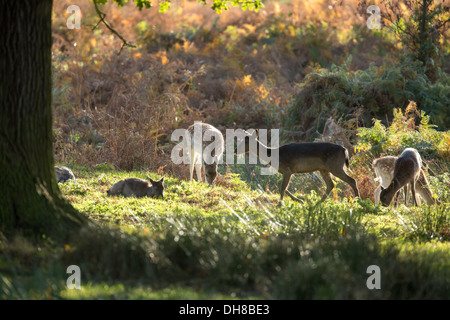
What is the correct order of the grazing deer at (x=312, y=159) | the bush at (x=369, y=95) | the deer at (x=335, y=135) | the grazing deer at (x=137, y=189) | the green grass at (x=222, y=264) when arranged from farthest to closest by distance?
the bush at (x=369, y=95), the deer at (x=335, y=135), the grazing deer at (x=312, y=159), the grazing deer at (x=137, y=189), the green grass at (x=222, y=264)

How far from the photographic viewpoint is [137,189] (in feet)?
40.3

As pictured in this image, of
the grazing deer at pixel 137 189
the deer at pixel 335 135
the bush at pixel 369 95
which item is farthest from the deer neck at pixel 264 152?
the bush at pixel 369 95

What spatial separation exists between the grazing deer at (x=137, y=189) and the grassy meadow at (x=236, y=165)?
1.07 ft

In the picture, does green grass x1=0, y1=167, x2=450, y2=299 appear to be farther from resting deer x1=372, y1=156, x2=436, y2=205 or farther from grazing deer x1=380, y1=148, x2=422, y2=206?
resting deer x1=372, y1=156, x2=436, y2=205

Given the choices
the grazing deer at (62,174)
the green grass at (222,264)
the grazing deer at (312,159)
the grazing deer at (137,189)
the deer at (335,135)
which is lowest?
the green grass at (222,264)

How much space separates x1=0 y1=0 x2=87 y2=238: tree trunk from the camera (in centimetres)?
732

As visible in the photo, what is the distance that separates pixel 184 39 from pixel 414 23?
40.5 feet

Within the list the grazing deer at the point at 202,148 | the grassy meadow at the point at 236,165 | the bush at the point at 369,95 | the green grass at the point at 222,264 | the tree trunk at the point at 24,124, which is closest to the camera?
the green grass at the point at 222,264

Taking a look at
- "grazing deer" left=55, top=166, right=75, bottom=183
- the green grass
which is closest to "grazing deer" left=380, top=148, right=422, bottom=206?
the green grass

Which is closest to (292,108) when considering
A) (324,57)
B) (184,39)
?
(324,57)

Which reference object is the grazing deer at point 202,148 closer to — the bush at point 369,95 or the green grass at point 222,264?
the bush at point 369,95

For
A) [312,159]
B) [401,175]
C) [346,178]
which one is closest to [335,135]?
[346,178]

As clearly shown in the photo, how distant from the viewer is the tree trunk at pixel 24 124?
7320 mm

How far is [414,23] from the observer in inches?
852
